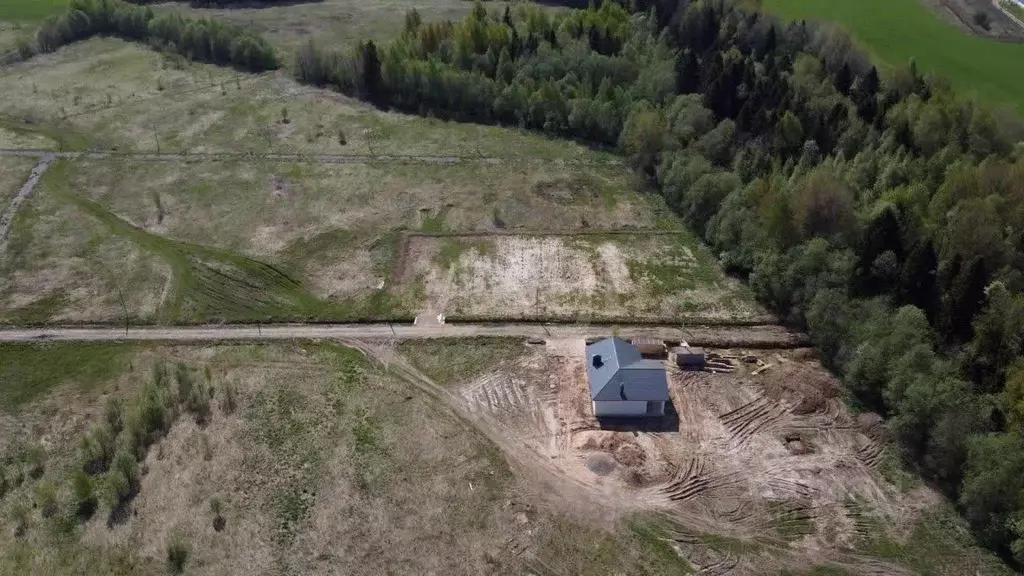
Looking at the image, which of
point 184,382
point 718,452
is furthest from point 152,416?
point 718,452

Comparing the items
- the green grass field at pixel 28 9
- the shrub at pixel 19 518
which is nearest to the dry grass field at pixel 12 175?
the shrub at pixel 19 518

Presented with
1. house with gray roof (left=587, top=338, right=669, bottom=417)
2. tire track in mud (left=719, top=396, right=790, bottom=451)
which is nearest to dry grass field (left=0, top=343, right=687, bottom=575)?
house with gray roof (left=587, top=338, right=669, bottom=417)

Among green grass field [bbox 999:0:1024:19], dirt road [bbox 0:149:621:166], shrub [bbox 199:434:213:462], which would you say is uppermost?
green grass field [bbox 999:0:1024:19]

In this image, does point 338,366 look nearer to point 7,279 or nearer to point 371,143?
point 7,279

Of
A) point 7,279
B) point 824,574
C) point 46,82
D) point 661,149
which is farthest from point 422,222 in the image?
point 46,82

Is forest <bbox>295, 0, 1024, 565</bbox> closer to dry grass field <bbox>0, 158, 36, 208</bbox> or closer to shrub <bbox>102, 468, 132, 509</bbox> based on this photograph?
dry grass field <bbox>0, 158, 36, 208</bbox>

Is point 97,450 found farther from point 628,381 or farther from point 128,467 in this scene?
point 628,381
